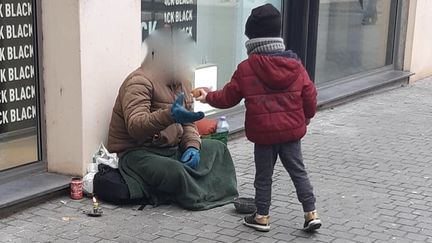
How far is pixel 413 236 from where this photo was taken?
4707 mm

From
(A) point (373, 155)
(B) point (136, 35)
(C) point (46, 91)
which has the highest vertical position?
(B) point (136, 35)

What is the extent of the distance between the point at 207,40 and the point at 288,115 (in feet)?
10.1

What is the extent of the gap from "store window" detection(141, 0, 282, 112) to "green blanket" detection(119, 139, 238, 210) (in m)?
1.59

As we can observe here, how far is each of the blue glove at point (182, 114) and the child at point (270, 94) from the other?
152 mm

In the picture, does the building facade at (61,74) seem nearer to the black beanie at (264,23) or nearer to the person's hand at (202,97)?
the person's hand at (202,97)

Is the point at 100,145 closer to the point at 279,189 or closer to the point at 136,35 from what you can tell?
the point at 136,35

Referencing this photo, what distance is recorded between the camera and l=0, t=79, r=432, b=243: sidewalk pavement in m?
4.62

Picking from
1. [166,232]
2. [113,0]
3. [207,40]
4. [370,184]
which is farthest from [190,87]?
[207,40]

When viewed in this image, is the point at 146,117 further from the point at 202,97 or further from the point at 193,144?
the point at 193,144

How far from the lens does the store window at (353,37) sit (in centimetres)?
967

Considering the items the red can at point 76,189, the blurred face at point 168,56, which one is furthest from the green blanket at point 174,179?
the blurred face at point 168,56

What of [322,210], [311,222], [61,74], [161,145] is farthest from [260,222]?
[61,74]

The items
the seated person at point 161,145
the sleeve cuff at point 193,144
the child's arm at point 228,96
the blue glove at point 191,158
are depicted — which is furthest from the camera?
the sleeve cuff at point 193,144

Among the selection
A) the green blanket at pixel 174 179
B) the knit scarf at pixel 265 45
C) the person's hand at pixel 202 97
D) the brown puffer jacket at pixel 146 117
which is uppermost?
the knit scarf at pixel 265 45
